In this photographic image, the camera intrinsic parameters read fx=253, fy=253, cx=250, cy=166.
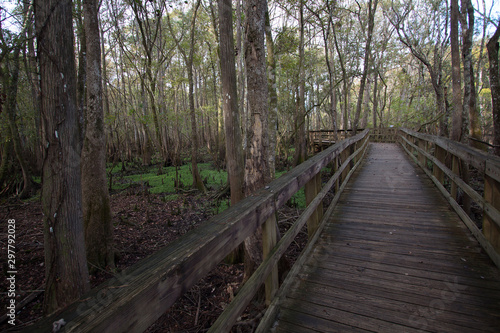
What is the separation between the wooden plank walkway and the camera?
1917 millimetres

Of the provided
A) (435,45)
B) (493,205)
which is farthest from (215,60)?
(493,205)

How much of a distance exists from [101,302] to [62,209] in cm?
191

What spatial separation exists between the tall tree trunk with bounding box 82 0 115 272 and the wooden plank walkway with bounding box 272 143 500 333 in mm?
4160

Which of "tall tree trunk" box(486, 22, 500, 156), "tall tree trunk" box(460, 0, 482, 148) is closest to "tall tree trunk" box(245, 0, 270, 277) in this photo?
"tall tree trunk" box(486, 22, 500, 156)

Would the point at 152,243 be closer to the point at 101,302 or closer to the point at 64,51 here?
the point at 64,51

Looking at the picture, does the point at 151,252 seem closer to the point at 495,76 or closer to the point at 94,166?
the point at 94,166

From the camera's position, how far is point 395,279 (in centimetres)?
242

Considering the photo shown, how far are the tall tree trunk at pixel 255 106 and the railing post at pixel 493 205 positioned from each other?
2.51 m

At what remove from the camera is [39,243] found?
18.5 feet

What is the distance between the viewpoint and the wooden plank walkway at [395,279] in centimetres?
192

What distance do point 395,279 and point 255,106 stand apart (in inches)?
111

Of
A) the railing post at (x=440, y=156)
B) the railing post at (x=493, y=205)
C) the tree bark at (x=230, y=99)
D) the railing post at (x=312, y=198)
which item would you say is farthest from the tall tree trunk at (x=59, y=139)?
the railing post at (x=440, y=156)

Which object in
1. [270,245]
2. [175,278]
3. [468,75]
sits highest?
[468,75]

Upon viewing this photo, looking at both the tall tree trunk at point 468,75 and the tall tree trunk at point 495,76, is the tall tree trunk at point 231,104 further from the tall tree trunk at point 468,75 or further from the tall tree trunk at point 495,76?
the tall tree trunk at point 468,75
